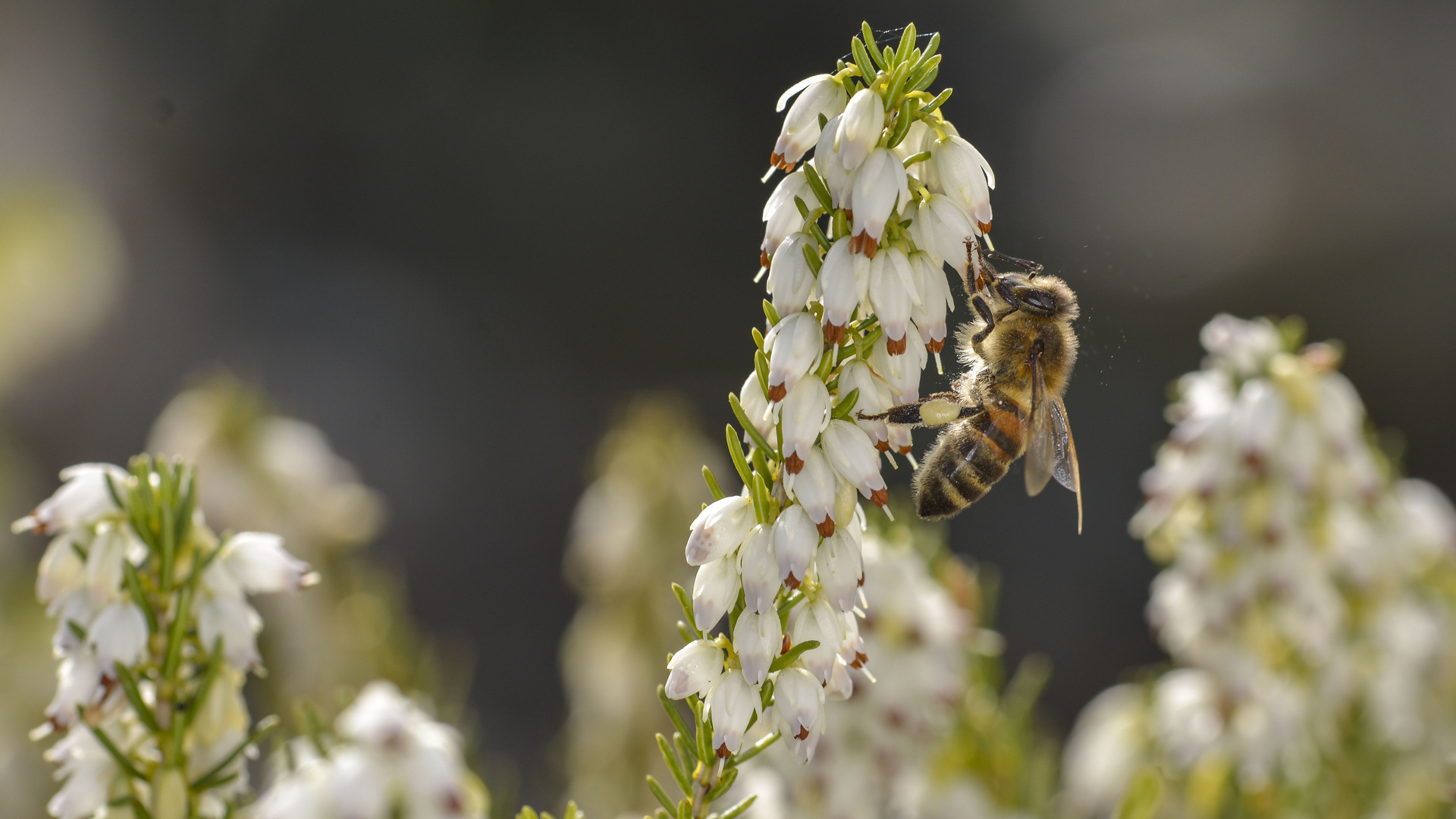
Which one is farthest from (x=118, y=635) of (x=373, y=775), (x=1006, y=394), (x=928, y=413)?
(x=1006, y=394)

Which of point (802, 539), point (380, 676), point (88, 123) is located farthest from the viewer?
point (88, 123)

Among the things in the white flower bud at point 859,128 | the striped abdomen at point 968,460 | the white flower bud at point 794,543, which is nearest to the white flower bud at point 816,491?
the white flower bud at point 794,543

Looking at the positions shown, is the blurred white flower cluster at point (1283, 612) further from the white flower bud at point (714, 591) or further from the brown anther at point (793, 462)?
the brown anther at point (793, 462)

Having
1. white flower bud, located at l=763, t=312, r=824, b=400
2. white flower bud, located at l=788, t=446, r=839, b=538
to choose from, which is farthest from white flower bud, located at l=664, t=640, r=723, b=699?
white flower bud, located at l=763, t=312, r=824, b=400

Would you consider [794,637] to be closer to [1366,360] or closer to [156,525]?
[156,525]

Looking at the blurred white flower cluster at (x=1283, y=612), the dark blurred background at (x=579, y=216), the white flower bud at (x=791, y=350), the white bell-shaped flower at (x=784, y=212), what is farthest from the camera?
the dark blurred background at (x=579, y=216)

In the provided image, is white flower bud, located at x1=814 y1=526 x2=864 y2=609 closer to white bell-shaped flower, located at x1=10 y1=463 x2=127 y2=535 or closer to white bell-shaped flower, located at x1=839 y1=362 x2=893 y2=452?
white bell-shaped flower, located at x1=839 y1=362 x2=893 y2=452

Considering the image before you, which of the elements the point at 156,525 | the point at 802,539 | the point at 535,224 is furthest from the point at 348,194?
the point at 802,539
